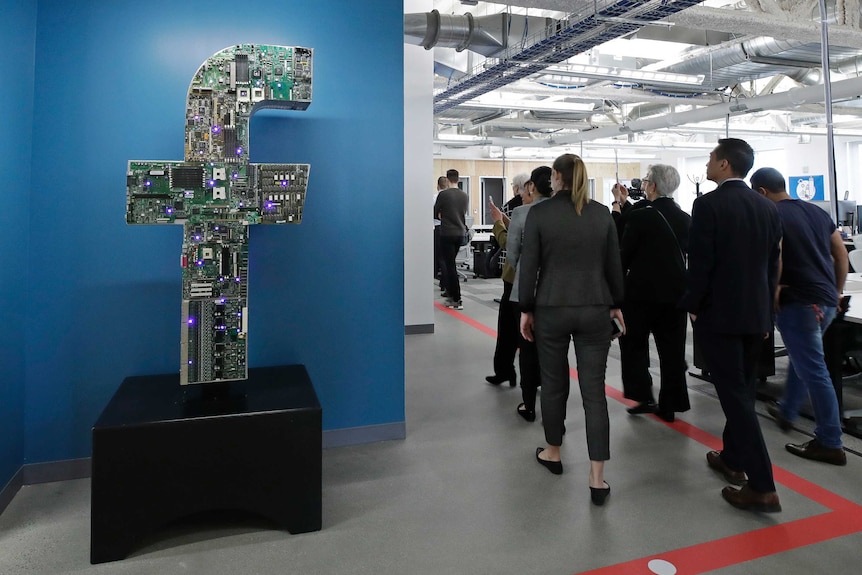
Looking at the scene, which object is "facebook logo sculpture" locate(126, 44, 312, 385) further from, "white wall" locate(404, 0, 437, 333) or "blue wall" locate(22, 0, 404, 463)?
"white wall" locate(404, 0, 437, 333)

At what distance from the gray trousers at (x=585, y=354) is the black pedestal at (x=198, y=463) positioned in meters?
0.98

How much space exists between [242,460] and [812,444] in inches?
103

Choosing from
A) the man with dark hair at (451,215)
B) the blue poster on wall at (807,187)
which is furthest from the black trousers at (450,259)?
the blue poster on wall at (807,187)

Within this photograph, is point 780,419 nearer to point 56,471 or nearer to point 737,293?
point 737,293

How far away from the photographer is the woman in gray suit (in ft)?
7.32

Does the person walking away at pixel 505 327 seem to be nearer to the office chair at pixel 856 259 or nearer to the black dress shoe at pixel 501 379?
the black dress shoe at pixel 501 379

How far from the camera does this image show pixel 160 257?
2.55 m

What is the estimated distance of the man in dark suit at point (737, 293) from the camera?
2.14 metres

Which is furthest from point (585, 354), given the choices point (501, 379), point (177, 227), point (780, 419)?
point (177, 227)

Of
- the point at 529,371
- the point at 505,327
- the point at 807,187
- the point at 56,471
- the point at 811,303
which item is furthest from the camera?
the point at 807,187

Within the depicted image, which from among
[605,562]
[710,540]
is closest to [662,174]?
[710,540]

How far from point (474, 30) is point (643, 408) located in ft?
10.5

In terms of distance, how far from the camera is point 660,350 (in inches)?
126

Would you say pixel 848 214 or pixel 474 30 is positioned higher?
pixel 474 30
